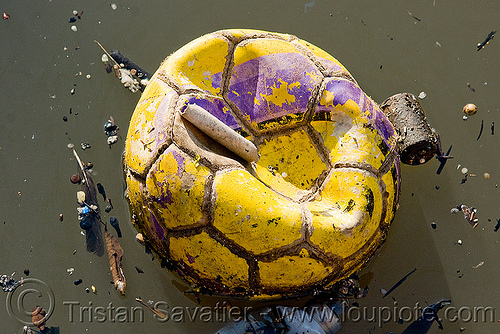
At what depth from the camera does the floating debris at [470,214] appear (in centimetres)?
343

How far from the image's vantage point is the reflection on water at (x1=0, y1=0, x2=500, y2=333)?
334 cm

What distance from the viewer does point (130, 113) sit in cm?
363

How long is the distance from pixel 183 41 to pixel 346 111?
5.16ft

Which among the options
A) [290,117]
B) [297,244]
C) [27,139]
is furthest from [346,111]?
[27,139]

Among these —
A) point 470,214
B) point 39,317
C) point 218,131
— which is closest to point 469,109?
point 470,214

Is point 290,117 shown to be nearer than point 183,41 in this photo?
Yes

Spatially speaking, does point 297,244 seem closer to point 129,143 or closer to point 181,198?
point 181,198

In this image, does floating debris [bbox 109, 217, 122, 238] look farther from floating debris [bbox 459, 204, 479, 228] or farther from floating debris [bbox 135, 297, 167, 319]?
floating debris [bbox 459, 204, 479, 228]

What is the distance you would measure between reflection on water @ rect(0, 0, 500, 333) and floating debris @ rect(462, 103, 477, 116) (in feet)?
0.19

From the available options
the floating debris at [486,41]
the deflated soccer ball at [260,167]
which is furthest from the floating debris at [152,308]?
the floating debris at [486,41]

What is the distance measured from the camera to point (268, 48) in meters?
3.01

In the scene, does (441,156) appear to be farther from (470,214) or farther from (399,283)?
(399,283)

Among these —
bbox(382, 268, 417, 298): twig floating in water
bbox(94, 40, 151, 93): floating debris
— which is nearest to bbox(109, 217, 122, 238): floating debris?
bbox(94, 40, 151, 93): floating debris

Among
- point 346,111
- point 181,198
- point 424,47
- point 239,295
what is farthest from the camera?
point 424,47
